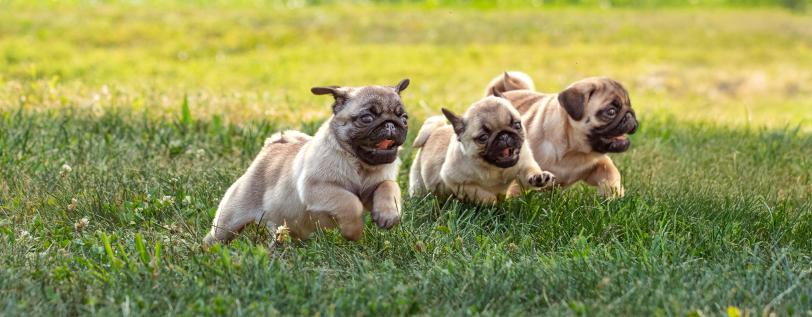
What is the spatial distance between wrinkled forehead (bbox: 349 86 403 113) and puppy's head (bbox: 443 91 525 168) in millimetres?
561

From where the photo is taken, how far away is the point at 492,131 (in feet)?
18.5

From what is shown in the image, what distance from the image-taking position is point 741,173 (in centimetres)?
738

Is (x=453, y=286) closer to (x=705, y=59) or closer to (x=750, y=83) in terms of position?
(x=750, y=83)

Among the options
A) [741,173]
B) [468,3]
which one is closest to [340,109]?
[741,173]

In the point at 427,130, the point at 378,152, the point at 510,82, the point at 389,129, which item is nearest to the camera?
the point at 389,129

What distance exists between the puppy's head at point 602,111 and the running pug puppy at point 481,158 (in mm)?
415

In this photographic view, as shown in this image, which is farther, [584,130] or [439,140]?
[439,140]

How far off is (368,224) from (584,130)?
1.53 m

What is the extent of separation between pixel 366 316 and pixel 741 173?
404 cm

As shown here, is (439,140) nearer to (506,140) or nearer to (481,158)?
(481,158)

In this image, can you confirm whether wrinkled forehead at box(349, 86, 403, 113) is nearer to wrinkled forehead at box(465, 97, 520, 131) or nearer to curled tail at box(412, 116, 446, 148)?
wrinkled forehead at box(465, 97, 520, 131)

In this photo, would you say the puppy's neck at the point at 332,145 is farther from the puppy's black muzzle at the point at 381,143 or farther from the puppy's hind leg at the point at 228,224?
the puppy's hind leg at the point at 228,224

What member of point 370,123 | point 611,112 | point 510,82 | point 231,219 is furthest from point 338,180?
point 510,82

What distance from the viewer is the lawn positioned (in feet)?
14.2
